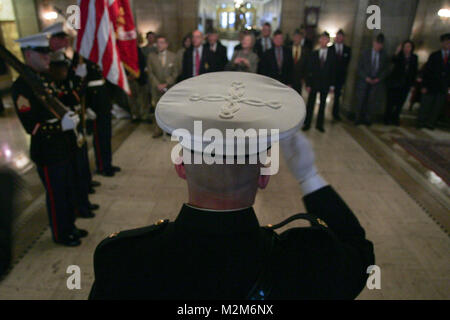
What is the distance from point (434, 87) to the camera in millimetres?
6672

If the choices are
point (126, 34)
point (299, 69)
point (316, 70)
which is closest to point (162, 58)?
point (126, 34)

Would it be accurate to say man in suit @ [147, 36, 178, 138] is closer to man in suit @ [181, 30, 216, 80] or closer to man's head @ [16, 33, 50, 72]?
man in suit @ [181, 30, 216, 80]

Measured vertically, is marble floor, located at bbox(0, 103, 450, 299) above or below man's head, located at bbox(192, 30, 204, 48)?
below

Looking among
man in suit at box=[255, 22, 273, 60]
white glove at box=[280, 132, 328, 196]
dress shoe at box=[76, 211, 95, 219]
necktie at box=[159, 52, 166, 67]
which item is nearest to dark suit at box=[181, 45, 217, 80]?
necktie at box=[159, 52, 166, 67]

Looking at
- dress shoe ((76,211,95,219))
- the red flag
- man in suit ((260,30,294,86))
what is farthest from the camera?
man in suit ((260,30,294,86))

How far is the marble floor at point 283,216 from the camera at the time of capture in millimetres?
2645

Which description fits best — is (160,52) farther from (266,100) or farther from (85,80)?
(266,100)

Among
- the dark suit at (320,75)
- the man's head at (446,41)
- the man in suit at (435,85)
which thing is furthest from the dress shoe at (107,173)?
the man's head at (446,41)

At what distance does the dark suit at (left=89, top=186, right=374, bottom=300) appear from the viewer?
0.89 meters
